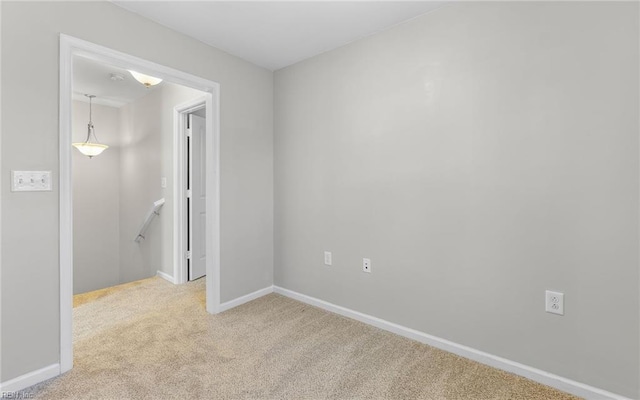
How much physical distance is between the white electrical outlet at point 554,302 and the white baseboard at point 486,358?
37 centimetres

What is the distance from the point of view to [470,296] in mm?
1962

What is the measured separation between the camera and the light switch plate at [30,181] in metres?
1.61

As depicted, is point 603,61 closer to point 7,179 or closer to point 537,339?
point 537,339

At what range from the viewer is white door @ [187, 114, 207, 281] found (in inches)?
139

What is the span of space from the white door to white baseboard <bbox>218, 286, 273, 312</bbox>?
1034 mm

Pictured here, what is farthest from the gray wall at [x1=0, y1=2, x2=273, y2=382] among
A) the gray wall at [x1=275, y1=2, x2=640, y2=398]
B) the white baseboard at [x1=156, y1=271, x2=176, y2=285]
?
the white baseboard at [x1=156, y1=271, x2=176, y2=285]

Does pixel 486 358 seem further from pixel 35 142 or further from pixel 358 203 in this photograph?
pixel 35 142

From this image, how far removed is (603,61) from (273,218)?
2.70m

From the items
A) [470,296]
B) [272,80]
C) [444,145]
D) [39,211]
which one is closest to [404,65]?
[444,145]

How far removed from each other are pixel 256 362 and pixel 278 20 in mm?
2361

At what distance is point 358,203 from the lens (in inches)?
98.7

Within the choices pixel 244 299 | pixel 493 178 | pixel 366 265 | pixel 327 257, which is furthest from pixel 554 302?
pixel 244 299

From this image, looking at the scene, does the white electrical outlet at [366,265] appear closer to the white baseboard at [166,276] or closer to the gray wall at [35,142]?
the gray wall at [35,142]

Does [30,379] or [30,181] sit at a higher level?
[30,181]
